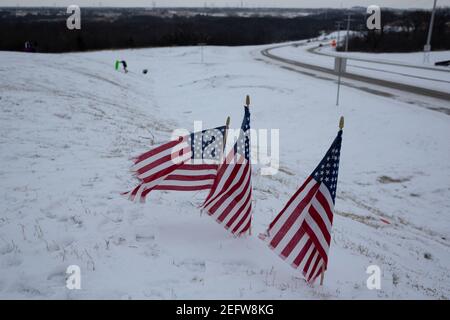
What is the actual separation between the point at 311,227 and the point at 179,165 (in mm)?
2197

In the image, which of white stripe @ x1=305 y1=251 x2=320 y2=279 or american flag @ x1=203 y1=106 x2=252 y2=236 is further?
american flag @ x1=203 y1=106 x2=252 y2=236

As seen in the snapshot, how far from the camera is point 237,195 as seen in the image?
221 inches

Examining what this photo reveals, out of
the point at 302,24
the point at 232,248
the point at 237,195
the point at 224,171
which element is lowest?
the point at 232,248

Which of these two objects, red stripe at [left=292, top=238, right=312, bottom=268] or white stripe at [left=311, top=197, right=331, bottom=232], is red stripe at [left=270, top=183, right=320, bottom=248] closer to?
white stripe at [left=311, top=197, right=331, bottom=232]

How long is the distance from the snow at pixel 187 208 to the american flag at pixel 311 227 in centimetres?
41

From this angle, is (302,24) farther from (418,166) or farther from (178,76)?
(418,166)

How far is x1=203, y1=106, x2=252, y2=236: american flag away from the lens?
18.3 ft

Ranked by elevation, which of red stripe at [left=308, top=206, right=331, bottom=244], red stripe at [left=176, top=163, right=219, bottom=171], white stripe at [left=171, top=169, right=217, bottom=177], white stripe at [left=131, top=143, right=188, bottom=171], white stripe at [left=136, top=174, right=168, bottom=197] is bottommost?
red stripe at [left=308, top=206, right=331, bottom=244]

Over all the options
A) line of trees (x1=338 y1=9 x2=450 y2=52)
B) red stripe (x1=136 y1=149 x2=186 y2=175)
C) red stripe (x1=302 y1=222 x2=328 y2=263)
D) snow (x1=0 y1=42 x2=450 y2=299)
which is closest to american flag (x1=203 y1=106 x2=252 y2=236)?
snow (x1=0 y1=42 x2=450 y2=299)

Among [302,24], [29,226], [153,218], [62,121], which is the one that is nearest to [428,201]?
[153,218]

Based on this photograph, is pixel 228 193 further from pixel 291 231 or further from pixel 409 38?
pixel 409 38

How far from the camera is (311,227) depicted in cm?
482

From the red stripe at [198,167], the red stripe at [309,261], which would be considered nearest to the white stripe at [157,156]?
the red stripe at [198,167]

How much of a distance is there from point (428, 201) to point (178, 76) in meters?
28.5
